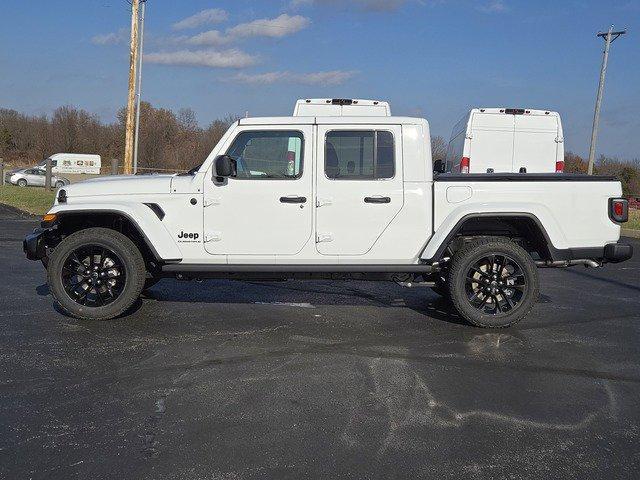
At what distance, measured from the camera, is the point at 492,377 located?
4637 mm

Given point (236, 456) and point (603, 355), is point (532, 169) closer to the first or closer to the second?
point (603, 355)

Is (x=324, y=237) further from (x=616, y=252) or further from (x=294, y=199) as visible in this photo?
(x=616, y=252)

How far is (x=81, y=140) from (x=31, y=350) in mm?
70138

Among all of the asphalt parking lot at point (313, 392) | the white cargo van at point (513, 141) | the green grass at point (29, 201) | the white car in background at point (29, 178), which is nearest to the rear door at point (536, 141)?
the white cargo van at point (513, 141)

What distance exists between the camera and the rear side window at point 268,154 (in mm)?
5961

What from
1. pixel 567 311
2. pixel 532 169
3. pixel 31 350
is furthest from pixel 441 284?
pixel 532 169

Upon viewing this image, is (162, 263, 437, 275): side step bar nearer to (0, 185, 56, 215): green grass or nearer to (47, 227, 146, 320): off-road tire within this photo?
(47, 227, 146, 320): off-road tire

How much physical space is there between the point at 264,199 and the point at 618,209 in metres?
3.39

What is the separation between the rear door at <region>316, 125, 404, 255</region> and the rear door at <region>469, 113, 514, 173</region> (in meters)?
7.08

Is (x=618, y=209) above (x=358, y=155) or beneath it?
beneath

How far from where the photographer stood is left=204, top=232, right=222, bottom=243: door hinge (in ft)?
19.5

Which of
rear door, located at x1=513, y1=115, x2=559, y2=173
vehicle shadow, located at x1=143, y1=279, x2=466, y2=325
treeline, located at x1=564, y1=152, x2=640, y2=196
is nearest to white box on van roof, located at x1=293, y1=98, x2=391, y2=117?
rear door, located at x1=513, y1=115, x2=559, y2=173

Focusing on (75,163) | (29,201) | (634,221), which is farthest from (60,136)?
(634,221)

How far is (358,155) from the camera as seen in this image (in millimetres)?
5984
